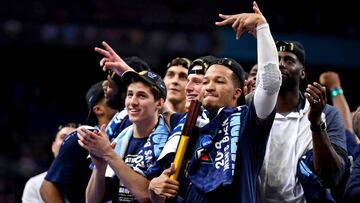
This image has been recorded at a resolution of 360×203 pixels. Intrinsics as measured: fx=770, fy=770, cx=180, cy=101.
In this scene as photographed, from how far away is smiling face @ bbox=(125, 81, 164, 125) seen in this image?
11.9ft

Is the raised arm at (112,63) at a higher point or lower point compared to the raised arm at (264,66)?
higher

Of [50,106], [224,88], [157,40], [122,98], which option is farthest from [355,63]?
[224,88]

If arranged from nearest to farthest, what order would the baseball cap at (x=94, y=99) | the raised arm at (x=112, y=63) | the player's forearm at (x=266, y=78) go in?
the player's forearm at (x=266, y=78)
the raised arm at (x=112, y=63)
the baseball cap at (x=94, y=99)

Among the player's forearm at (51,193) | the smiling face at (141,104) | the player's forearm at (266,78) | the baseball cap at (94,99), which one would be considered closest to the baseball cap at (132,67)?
the baseball cap at (94,99)

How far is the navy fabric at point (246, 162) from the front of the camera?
312cm

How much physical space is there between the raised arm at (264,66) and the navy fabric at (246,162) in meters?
0.05

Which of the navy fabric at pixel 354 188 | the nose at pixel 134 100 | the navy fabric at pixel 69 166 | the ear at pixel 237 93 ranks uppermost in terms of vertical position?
the nose at pixel 134 100

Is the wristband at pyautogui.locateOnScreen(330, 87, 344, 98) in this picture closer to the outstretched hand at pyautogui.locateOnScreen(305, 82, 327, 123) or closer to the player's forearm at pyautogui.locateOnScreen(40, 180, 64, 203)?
the outstretched hand at pyautogui.locateOnScreen(305, 82, 327, 123)

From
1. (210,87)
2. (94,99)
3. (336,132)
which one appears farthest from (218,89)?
(94,99)

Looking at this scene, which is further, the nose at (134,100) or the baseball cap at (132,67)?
the baseball cap at (132,67)

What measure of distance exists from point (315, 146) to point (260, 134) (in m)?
0.25

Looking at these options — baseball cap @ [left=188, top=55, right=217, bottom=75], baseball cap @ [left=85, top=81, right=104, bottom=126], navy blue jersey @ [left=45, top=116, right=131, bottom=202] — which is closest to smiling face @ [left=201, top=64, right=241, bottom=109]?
baseball cap @ [left=188, top=55, right=217, bottom=75]

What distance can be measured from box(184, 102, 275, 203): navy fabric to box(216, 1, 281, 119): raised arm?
5cm

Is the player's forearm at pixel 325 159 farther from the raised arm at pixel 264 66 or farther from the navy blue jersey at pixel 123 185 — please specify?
the navy blue jersey at pixel 123 185
